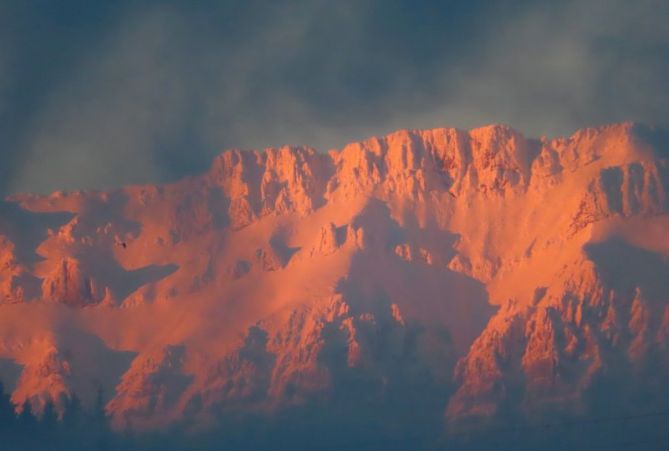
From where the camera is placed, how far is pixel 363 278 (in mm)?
126250

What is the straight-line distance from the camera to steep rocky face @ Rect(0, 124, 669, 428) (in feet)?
391

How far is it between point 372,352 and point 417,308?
632cm

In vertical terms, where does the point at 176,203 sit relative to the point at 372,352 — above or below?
above

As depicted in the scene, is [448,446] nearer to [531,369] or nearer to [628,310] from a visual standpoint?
[531,369]

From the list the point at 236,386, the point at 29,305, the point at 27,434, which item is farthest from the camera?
the point at 29,305

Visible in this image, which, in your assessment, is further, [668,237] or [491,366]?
[668,237]

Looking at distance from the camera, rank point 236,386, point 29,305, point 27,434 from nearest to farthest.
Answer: point 27,434
point 236,386
point 29,305

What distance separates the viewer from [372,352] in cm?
12069

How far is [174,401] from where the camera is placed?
396 ft

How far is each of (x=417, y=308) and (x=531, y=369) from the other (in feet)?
34.6

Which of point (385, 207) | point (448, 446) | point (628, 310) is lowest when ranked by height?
point (448, 446)

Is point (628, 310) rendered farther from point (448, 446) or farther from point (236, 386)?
point (236, 386)

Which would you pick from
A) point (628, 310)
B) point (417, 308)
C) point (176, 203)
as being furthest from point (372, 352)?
point (176, 203)

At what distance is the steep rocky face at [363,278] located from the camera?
119125 millimetres
